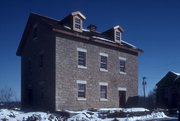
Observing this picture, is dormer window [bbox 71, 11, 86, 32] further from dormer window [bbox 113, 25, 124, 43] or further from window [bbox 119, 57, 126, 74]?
window [bbox 119, 57, 126, 74]

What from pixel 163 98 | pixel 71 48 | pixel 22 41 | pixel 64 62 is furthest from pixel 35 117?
pixel 163 98

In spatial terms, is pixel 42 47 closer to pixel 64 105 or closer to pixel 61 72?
pixel 61 72

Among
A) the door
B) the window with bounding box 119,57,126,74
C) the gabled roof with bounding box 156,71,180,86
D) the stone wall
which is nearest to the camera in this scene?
the stone wall

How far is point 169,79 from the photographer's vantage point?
37.8 meters

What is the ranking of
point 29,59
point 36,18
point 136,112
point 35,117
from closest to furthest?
point 35,117 → point 136,112 → point 36,18 → point 29,59

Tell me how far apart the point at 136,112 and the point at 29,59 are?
12757 mm

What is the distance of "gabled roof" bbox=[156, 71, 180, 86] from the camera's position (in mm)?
36406

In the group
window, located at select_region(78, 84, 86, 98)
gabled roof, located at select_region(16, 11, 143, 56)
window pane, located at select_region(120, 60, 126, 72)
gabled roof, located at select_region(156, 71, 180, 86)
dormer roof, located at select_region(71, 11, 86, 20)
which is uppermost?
dormer roof, located at select_region(71, 11, 86, 20)

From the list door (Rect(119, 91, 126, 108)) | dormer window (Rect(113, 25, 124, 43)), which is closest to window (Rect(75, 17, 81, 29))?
dormer window (Rect(113, 25, 124, 43))

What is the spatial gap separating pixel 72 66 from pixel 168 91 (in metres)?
20.8

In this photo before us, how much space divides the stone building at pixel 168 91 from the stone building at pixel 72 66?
31.6ft

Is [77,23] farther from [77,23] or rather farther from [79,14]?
[79,14]

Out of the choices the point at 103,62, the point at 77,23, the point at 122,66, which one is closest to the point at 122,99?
the point at 122,66

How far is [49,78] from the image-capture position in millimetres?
21953
